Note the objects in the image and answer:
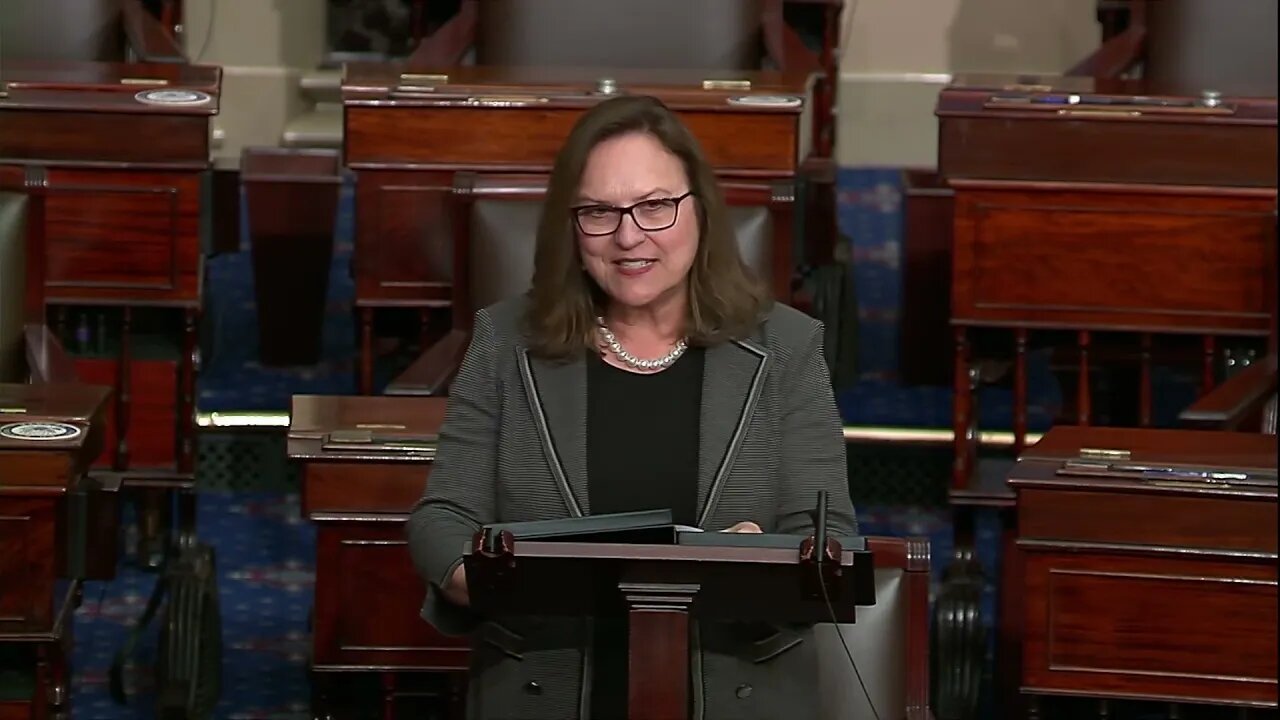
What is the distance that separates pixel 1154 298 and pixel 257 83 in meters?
2.50

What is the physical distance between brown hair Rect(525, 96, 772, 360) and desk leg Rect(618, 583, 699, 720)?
431 mm

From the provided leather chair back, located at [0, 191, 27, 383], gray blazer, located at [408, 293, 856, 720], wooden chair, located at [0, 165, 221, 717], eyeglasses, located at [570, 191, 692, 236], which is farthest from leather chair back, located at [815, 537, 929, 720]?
leather chair back, located at [0, 191, 27, 383]

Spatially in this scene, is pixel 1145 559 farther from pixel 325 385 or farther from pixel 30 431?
pixel 325 385

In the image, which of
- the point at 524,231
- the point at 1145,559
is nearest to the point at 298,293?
the point at 524,231

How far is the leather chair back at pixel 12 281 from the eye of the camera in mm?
2936

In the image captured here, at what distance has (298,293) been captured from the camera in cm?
390

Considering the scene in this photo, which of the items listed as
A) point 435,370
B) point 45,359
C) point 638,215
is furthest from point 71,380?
point 638,215

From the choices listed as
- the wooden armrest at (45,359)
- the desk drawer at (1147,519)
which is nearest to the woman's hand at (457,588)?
the desk drawer at (1147,519)

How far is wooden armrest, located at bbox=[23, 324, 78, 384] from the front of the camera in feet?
9.75

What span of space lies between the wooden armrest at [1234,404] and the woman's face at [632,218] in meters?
1.23

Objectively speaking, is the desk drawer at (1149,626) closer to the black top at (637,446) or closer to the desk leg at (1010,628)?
the desk leg at (1010,628)

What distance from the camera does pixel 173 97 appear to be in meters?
3.33

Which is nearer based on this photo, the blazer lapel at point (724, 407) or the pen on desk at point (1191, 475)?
the blazer lapel at point (724, 407)

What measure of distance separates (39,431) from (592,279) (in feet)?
2.74
